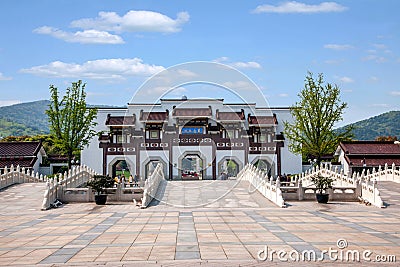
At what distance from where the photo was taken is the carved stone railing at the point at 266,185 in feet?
56.1

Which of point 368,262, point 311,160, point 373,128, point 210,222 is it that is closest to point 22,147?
point 311,160

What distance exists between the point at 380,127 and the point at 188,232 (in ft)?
486

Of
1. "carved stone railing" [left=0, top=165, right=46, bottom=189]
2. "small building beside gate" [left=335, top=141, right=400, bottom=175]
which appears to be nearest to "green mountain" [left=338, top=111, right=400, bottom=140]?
"small building beside gate" [left=335, top=141, right=400, bottom=175]

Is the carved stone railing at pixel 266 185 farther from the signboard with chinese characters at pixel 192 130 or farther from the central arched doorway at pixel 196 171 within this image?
the central arched doorway at pixel 196 171

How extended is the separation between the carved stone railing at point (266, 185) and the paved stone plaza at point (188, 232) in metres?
0.58

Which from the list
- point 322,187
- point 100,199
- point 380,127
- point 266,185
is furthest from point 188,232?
point 380,127

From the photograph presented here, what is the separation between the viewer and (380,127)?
480 feet

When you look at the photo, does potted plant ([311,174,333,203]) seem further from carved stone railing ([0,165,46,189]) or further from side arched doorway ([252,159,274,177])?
side arched doorway ([252,159,274,177])

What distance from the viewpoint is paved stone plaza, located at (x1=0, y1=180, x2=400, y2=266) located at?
7.80m

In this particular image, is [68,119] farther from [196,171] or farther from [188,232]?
[188,232]

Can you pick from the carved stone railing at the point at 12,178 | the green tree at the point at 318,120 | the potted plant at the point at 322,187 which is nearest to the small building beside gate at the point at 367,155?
the green tree at the point at 318,120

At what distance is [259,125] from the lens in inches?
1545

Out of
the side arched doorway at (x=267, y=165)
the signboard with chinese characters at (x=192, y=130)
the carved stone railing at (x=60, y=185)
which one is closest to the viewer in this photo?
the carved stone railing at (x=60, y=185)

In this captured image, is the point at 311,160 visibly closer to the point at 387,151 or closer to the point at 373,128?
the point at 387,151
